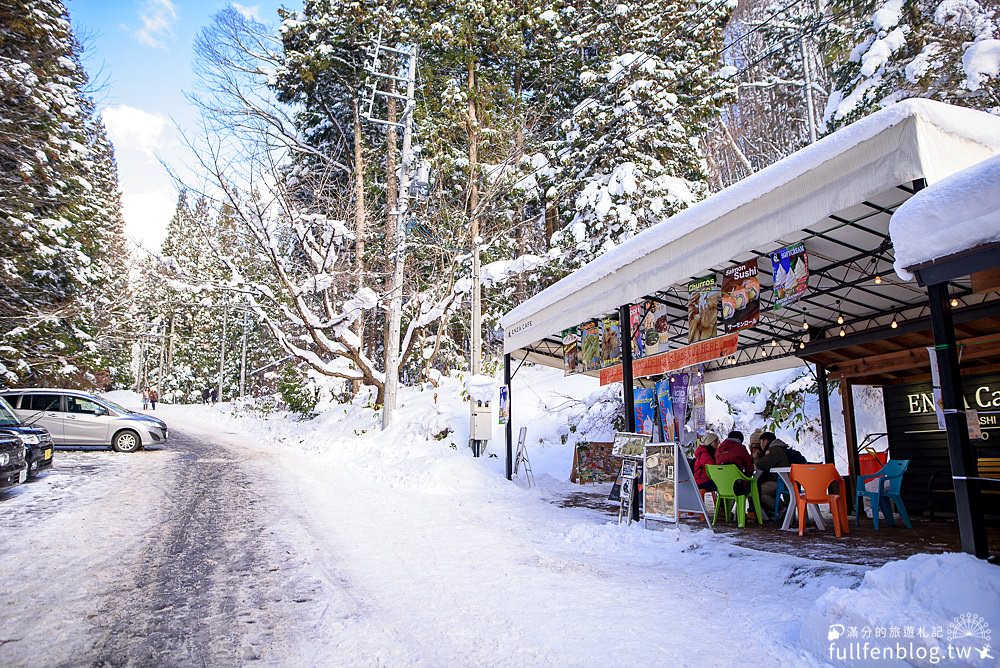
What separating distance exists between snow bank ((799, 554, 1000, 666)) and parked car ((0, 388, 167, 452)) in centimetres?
1867

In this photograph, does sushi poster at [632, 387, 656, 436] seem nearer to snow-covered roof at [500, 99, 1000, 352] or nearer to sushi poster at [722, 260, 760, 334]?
snow-covered roof at [500, 99, 1000, 352]

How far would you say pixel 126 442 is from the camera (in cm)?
1734

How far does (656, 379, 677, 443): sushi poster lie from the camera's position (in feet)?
40.9

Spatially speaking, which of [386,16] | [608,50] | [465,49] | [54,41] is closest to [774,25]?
[608,50]

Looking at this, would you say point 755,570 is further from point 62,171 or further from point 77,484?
point 62,171

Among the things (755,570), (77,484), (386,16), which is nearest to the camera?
(755,570)

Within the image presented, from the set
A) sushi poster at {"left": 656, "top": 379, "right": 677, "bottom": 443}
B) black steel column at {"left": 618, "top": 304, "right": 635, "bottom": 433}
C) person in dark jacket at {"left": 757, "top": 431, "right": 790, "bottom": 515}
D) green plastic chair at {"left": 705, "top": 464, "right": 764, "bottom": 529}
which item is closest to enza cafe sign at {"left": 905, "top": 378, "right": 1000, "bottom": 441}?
person in dark jacket at {"left": 757, "top": 431, "right": 790, "bottom": 515}

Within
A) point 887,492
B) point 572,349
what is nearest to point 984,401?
point 887,492

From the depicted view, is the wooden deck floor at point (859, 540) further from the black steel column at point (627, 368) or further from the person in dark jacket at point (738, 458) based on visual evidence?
the black steel column at point (627, 368)

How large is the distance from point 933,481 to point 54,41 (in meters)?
25.9

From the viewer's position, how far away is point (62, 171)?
741 inches

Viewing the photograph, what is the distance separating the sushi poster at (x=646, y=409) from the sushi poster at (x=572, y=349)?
1.57m

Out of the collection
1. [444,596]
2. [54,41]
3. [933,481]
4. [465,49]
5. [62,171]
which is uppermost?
[465,49]

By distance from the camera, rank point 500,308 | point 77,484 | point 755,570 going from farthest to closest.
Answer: point 500,308
point 77,484
point 755,570
